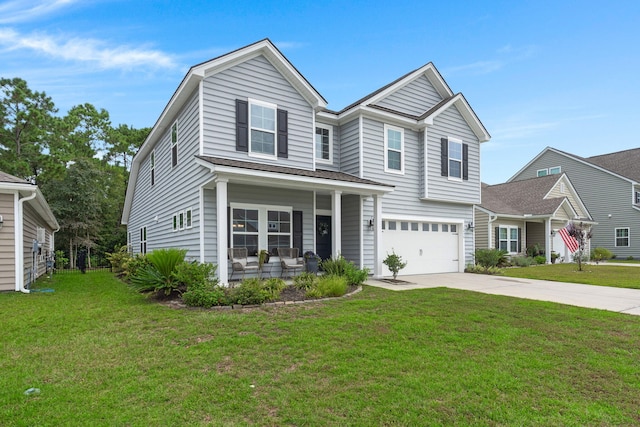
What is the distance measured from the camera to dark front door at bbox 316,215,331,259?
12828 mm

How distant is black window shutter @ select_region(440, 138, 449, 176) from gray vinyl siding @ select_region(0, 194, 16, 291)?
45.3 feet

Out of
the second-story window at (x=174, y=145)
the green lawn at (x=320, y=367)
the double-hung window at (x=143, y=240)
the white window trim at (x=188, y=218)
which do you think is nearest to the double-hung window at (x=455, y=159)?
the green lawn at (x=320, y=367)

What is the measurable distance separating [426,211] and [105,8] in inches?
519

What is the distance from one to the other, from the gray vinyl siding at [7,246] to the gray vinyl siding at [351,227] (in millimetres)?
9471

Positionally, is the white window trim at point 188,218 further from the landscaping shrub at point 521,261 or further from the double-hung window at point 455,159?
the landscaping shrub at point 521,261

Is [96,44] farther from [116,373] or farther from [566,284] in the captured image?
[566,284]

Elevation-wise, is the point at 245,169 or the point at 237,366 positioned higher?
the point at 245,169

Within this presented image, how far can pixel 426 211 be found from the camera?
14406 millimetres

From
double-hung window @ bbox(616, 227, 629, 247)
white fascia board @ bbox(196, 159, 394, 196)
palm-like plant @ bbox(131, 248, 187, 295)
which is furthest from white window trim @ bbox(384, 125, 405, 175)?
double-hung window @ bbox(616, 227, 629, 247)

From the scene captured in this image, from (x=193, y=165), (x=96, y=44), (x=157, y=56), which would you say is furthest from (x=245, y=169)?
(x=96, y=44)

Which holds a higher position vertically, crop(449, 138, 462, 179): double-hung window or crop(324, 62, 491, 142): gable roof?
crop(324, 62, 491, 142): gable roof

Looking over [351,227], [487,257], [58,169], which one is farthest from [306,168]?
[58,169]

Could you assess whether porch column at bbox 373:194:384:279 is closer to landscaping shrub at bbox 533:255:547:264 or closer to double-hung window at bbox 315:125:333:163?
double-hung window at bbox 315:125:333:163

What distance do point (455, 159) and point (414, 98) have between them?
2.99 metres
